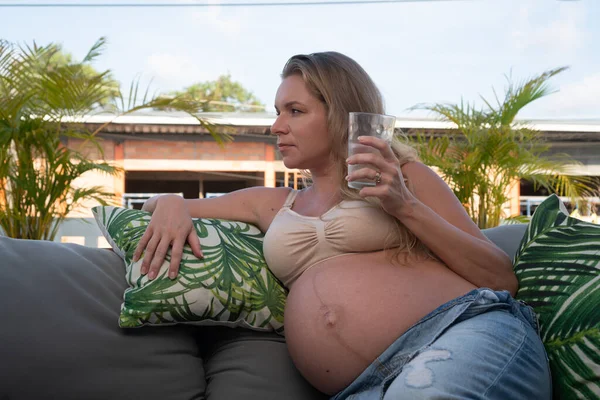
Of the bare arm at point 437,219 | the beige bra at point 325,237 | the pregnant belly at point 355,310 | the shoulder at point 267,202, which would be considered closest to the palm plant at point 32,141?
the shoulder at point 267,202

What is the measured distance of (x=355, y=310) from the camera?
1625 millimetres

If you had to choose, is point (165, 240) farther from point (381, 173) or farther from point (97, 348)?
point (381, 173)

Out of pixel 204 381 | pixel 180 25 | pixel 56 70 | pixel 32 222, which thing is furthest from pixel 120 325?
pixel 180 25

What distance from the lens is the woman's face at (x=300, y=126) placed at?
198cm

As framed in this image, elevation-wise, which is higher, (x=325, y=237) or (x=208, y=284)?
(x=325, y=237)

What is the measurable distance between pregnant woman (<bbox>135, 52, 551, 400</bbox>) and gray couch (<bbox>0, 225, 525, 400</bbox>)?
138 millimetres

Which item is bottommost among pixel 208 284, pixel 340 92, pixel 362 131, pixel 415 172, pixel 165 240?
pixel 208 284

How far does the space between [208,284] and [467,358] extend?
80 cm

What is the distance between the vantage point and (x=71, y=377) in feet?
4.87

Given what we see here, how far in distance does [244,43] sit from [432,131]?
87.3ft

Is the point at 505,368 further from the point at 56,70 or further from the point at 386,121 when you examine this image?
the point at 56,70

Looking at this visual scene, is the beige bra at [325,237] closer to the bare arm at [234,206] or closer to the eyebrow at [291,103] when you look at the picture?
the bare arm at [234,206]

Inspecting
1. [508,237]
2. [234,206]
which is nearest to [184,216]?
[234,206]

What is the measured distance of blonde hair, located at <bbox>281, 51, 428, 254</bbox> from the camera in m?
1.96
